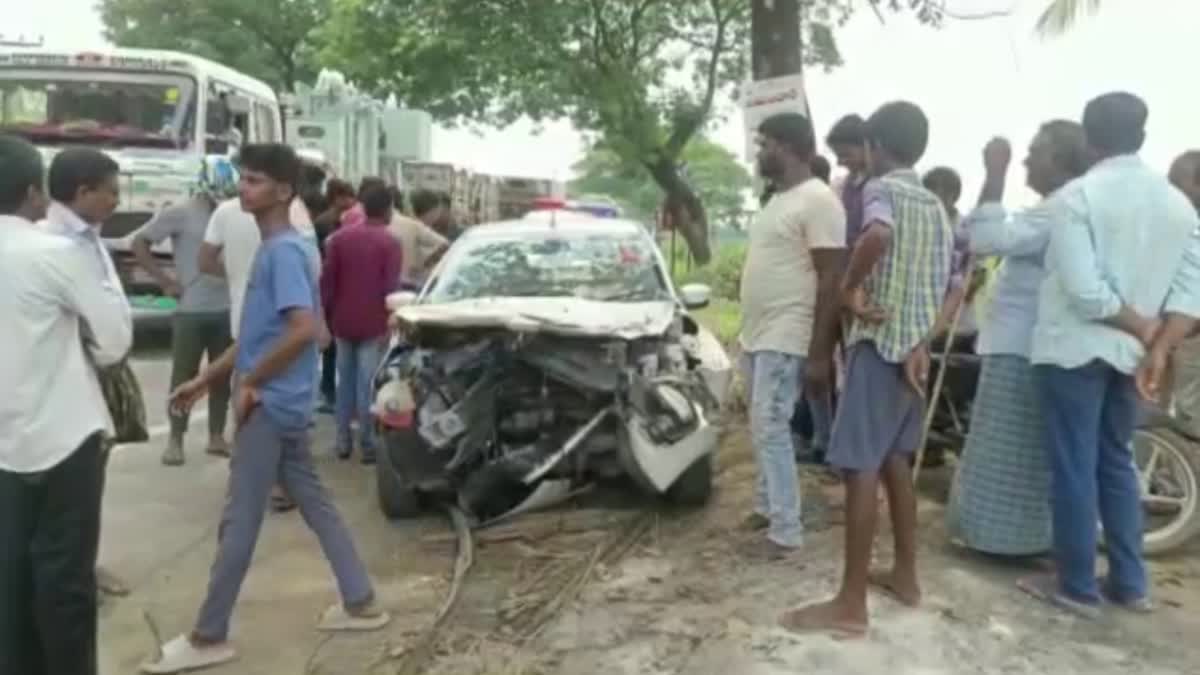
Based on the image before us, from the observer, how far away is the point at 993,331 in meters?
5.50

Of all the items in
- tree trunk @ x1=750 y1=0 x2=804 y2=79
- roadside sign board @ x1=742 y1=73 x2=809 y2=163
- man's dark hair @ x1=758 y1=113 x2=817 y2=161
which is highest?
tree trunk @ x1=750 y1=0 x2=804 y2=79

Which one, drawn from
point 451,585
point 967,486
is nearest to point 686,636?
point 451,585

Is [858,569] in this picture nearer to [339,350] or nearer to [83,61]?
[339,350]

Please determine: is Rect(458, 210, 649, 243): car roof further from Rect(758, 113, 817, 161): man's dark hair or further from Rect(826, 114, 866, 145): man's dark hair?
Rect(826, 114, 866, 145): man's dark hair

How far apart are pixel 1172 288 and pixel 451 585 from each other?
124 inches

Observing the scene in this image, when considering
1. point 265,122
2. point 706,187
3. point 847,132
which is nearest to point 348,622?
point 847,132

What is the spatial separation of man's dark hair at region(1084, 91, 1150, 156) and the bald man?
1.44 meters

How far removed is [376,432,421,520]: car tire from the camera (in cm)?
658

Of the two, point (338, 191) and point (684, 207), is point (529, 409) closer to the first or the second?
point (338, 191)

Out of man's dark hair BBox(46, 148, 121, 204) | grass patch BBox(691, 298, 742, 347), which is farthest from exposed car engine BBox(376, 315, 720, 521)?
grass patch BBox(691, 298, 742, 347)

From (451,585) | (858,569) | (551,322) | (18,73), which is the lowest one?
(451,585)

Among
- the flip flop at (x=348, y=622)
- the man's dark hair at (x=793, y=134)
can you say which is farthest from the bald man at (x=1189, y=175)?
the flip flop at (x=348, y=622)

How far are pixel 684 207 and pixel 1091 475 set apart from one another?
2165 centimetres

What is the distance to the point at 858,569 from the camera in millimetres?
4719
